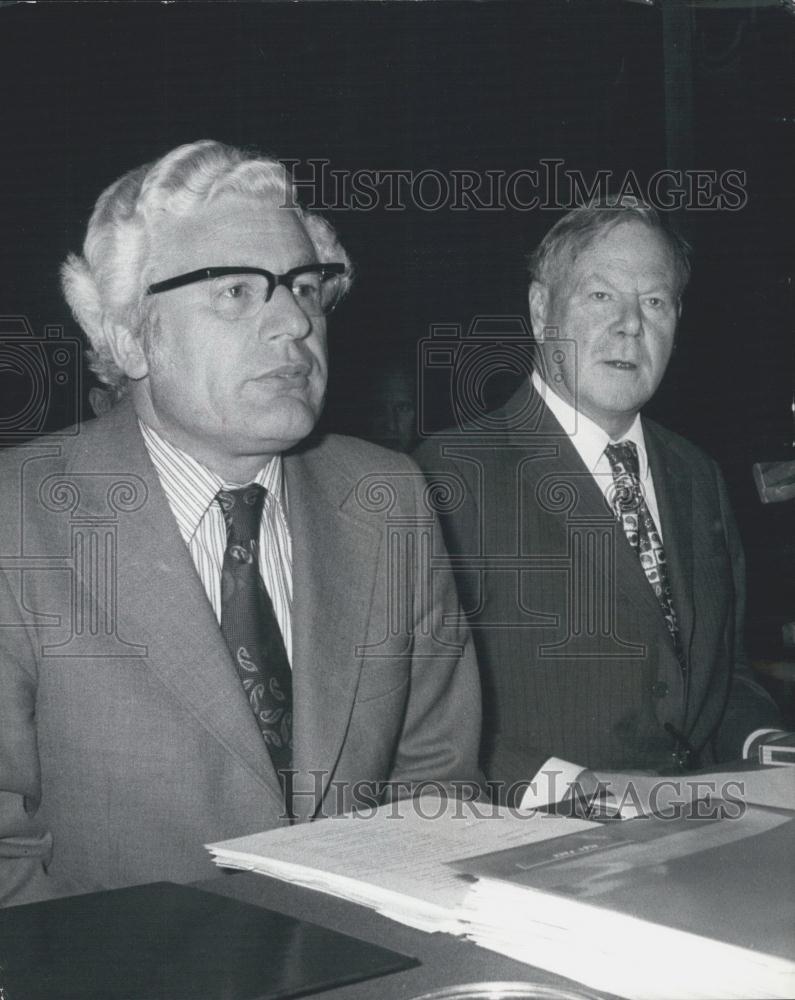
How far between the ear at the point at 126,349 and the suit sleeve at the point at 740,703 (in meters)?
0.97

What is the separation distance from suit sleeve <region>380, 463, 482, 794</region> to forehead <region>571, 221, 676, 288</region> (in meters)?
0.56

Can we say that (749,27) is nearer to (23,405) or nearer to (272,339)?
(272,339)

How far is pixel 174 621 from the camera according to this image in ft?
4.17

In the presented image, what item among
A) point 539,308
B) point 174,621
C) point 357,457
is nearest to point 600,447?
point 539,308

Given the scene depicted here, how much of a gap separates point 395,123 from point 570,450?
0.58 m

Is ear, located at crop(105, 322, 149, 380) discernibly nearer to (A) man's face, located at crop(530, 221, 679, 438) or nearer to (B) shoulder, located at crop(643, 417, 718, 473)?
(A) man's face, located at crop(530, 221, 679, 438)

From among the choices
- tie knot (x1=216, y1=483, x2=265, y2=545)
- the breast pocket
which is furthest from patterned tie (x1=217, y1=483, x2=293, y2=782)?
the breast pocket

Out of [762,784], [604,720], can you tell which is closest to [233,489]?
[604,720]

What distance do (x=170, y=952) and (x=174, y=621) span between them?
683 mm

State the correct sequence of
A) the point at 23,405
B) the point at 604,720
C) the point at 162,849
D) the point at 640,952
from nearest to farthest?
the point at 640,952 < the point at 162,849 < the point at 23,405 < the point at 604,720

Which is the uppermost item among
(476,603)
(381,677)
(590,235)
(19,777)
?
(590,235)

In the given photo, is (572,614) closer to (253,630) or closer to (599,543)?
(599,543)

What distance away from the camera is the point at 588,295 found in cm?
160

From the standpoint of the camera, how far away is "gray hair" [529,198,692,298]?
1.58m
